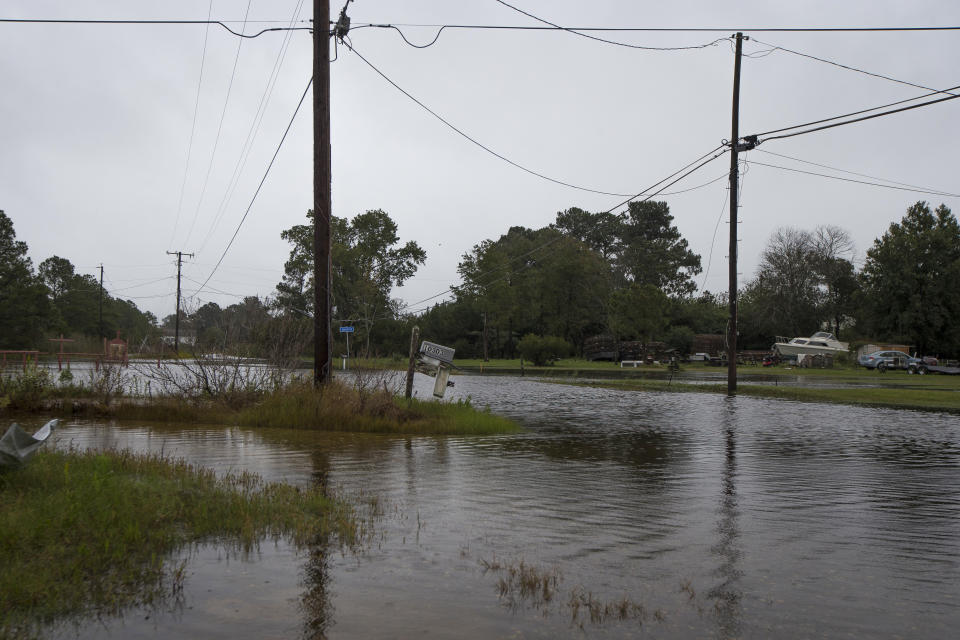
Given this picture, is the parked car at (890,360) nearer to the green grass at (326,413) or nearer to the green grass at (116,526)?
the green grass at (326,413)

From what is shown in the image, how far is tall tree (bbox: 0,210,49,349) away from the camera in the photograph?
6775 centimetres

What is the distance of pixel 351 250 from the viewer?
81.0m

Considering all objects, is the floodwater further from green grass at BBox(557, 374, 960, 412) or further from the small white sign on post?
green grass at BBox(557, 374, 960, 412)

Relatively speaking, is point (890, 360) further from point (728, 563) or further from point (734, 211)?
point (728, 563)

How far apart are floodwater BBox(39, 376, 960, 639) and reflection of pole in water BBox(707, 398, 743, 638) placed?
2cm

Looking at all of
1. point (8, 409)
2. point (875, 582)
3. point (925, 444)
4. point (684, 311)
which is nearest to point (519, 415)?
point (925, 444)

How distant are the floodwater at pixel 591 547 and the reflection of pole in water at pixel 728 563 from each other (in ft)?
0.08

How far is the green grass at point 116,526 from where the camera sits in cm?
429

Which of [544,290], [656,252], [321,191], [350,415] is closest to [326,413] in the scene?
[350,415]

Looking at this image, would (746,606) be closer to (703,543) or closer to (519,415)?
(703,543)

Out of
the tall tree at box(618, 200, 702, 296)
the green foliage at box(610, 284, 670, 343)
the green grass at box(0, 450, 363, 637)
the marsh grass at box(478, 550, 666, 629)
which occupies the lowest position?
the marsh grass at box(478, 550, 666, 629)

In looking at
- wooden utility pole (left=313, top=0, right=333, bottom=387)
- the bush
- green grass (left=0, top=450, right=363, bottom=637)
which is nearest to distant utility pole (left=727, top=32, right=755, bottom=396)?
wooden utility pole (left=313, top=0, right=333, bottom=387)

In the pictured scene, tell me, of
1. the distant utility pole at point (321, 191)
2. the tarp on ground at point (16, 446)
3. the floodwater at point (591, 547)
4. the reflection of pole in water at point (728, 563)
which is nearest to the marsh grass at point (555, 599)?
the floodwater at point (591, 547)

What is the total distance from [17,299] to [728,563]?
78.1 meters
